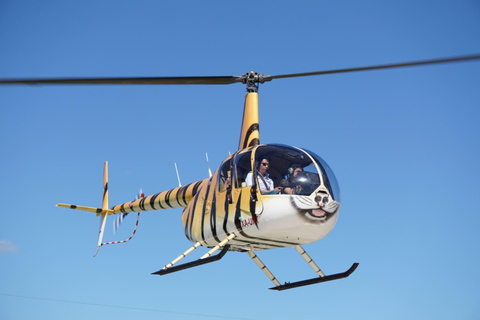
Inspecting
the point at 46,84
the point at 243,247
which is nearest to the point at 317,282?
the point at 243,247

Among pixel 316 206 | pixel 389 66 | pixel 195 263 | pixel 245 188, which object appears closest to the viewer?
pixel 389 66

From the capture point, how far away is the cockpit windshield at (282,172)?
14.0 meters

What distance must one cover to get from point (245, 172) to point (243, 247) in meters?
2.73

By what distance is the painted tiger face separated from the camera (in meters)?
13.9

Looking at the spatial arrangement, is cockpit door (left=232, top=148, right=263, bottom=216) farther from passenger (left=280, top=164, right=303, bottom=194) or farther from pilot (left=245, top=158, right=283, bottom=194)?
passenger (left=280, top=164, right=303, bottom=194)

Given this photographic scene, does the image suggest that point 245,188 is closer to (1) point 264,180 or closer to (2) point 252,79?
(1) point 264,180

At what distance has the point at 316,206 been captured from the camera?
13953 millimetres

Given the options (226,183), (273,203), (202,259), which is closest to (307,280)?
(202,259)

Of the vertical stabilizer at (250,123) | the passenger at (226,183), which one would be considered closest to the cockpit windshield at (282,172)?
the passenger at (226,183)

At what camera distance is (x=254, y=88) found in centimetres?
1820

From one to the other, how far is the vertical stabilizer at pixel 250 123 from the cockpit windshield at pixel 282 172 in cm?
282

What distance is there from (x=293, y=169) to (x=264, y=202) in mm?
1059

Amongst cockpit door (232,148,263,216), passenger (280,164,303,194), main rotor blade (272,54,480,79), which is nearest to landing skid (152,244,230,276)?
cockpit door (232,148,263,216)

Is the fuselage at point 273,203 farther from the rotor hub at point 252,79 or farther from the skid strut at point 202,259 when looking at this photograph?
the rotor hub at point 252,79
